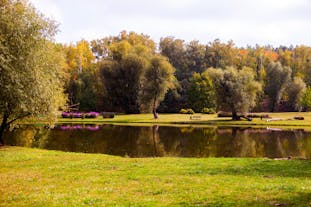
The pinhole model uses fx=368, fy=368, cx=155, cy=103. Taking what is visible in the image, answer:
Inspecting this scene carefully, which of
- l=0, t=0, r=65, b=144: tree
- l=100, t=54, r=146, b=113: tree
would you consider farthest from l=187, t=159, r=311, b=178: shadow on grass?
l=100, t=54, r=146, b=113: tree

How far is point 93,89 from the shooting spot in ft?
383

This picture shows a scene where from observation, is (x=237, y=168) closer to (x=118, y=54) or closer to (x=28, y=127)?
(x=28, y=127)

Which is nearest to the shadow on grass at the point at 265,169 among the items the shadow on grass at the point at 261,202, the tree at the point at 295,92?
the shadow on grass at the point at 261,202

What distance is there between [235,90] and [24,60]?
54.8 metres

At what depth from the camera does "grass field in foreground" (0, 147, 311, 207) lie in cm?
1392

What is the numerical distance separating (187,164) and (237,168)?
12.0 feet

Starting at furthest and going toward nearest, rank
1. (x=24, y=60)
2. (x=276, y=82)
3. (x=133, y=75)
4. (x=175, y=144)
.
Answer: (x=276, y=82) → (x=133, y=75) → (x=175, y=144) → (x=24, y=60)

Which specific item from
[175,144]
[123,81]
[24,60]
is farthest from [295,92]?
[24,60]

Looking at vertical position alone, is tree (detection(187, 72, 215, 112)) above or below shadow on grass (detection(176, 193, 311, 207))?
above

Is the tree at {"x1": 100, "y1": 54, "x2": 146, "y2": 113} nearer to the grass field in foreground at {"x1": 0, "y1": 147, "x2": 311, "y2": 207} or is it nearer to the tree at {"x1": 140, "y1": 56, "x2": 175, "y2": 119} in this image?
the tree at {"x1": 140, "y1": 56, "x2": 175, "y2": 119}

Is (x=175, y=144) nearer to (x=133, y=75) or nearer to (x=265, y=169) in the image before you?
(x=265, y=169)

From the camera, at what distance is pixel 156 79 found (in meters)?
85.4

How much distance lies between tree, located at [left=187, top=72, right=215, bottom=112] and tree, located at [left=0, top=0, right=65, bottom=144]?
3092 inches

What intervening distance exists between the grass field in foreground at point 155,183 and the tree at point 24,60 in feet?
20.6
